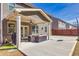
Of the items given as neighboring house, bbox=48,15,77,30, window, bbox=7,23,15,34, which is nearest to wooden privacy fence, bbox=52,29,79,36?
neighboring house, bbox=48,15,77,30

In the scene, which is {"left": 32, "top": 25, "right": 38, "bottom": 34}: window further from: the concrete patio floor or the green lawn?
the green lawn

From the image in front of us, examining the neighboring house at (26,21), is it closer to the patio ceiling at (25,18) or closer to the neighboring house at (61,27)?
the patio ceiling at (25,18)

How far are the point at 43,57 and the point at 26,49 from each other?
123cm

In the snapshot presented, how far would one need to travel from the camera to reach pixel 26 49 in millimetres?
12258

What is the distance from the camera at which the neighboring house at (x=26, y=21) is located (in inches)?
524

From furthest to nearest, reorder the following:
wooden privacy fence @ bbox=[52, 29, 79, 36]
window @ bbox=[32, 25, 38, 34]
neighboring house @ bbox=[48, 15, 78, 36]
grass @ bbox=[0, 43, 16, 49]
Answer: window @ bbox=[32, 25, 38, 34] < wooden privacy fence @ bbox=[52, 29, 79, 36] < neighboring house @ bbox=[48, 15, 78, 36] < grass @ bbox=[0, 43, 16, 49]

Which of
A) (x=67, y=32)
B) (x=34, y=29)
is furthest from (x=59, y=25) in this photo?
(x=34, y=29)

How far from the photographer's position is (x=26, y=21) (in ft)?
47.7

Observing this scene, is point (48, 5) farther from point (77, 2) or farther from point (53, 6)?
point (77, 2)

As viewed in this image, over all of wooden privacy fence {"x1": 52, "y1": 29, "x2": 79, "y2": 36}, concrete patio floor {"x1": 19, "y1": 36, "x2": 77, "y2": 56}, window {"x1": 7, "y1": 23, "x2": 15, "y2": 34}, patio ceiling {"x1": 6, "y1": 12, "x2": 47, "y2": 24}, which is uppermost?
patio ceiling {"x1": 6, "y1": 12, "x2": 47, "y2": 24}

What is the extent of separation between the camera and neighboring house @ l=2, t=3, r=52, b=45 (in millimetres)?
13307

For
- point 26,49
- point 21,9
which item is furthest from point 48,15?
point 26,49

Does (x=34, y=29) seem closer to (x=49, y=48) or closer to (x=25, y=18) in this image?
(x=25, y=18)

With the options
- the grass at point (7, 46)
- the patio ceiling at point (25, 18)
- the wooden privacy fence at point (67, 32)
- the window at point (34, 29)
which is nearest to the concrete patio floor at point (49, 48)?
the grass at point (7, 46)
